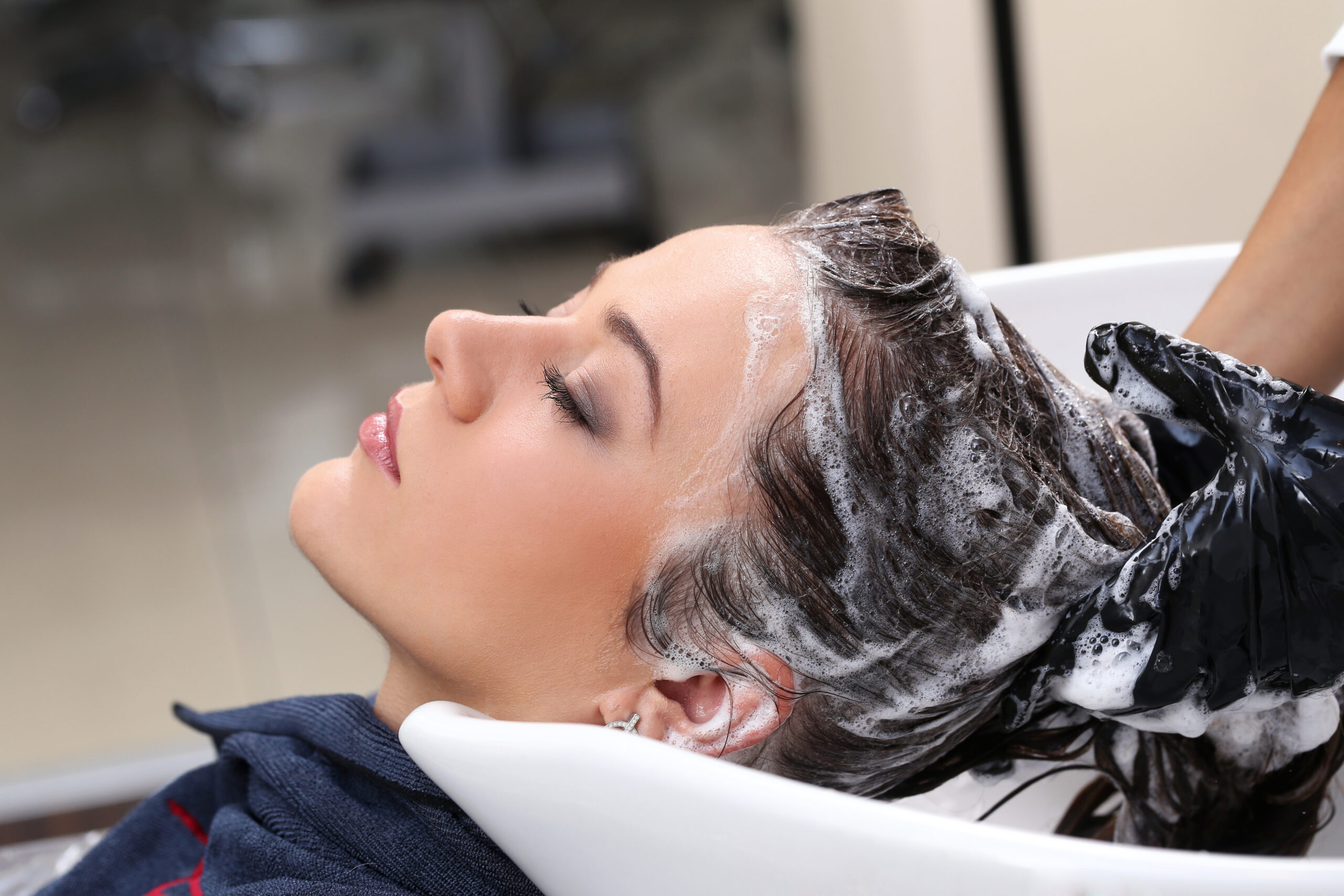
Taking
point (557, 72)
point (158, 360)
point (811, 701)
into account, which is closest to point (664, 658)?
point (811, 701)

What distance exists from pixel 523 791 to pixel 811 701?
0.91 ft

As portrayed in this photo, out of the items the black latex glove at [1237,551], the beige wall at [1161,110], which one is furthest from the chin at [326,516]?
the beige wall at [1161,110]

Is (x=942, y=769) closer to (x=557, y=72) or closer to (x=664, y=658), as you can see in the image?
(x=664, y=658)

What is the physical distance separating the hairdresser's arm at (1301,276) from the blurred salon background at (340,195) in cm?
57

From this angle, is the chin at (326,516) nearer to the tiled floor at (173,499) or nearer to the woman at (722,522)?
the woman at (722,522)

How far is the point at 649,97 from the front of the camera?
4.11m

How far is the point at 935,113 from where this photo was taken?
6.88 feet

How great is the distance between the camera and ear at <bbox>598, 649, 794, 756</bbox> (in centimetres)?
86

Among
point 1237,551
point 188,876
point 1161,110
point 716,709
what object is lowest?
point 188,876

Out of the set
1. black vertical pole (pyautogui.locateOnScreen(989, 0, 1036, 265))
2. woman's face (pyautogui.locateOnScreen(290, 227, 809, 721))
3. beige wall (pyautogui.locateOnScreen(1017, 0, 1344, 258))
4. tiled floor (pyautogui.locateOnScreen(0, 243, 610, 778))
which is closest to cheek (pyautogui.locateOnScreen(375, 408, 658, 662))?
woman's face (pyautogui.locateOnScreen(290, 227, 809, 721))

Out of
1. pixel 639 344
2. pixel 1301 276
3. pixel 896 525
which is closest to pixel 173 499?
pixel 639 344

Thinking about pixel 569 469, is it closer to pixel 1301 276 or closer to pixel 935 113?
pixel 1301 276

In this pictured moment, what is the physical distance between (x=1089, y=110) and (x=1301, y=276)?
3.37 ft

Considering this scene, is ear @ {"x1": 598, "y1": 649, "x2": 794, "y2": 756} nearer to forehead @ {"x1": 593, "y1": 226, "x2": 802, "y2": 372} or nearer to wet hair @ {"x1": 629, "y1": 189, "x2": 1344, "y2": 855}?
wet hair @ {"x1": 629, "y1": 189, "x2": 1344, "y2": 855}
